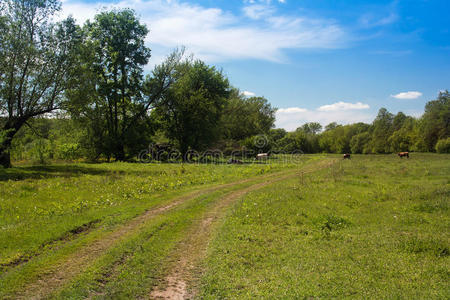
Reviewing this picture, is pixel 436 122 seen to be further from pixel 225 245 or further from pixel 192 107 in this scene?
pixel 225 245

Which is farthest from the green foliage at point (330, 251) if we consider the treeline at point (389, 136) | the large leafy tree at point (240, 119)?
the large leafy tree at point (240, 119)

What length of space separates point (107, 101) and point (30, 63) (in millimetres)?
16745

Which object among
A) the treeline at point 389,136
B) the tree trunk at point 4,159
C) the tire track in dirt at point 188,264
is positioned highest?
the treeline at point 389,136

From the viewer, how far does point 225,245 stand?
26.7 feet

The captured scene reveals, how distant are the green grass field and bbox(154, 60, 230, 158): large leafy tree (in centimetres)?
3496

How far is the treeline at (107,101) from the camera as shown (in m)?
27.6

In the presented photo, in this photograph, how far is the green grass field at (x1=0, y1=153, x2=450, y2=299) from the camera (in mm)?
5824

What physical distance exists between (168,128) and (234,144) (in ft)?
54.2

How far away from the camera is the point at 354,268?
660 centimetres

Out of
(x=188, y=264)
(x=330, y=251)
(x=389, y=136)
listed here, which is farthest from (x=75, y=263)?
(x=389, y=136)

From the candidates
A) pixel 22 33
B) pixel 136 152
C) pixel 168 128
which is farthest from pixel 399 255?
pixel 168 128

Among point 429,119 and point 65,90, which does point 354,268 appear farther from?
point 429,119

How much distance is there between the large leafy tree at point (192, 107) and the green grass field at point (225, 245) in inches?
1376

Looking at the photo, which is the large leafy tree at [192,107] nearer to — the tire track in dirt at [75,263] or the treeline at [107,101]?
the treeline at [107,101]
